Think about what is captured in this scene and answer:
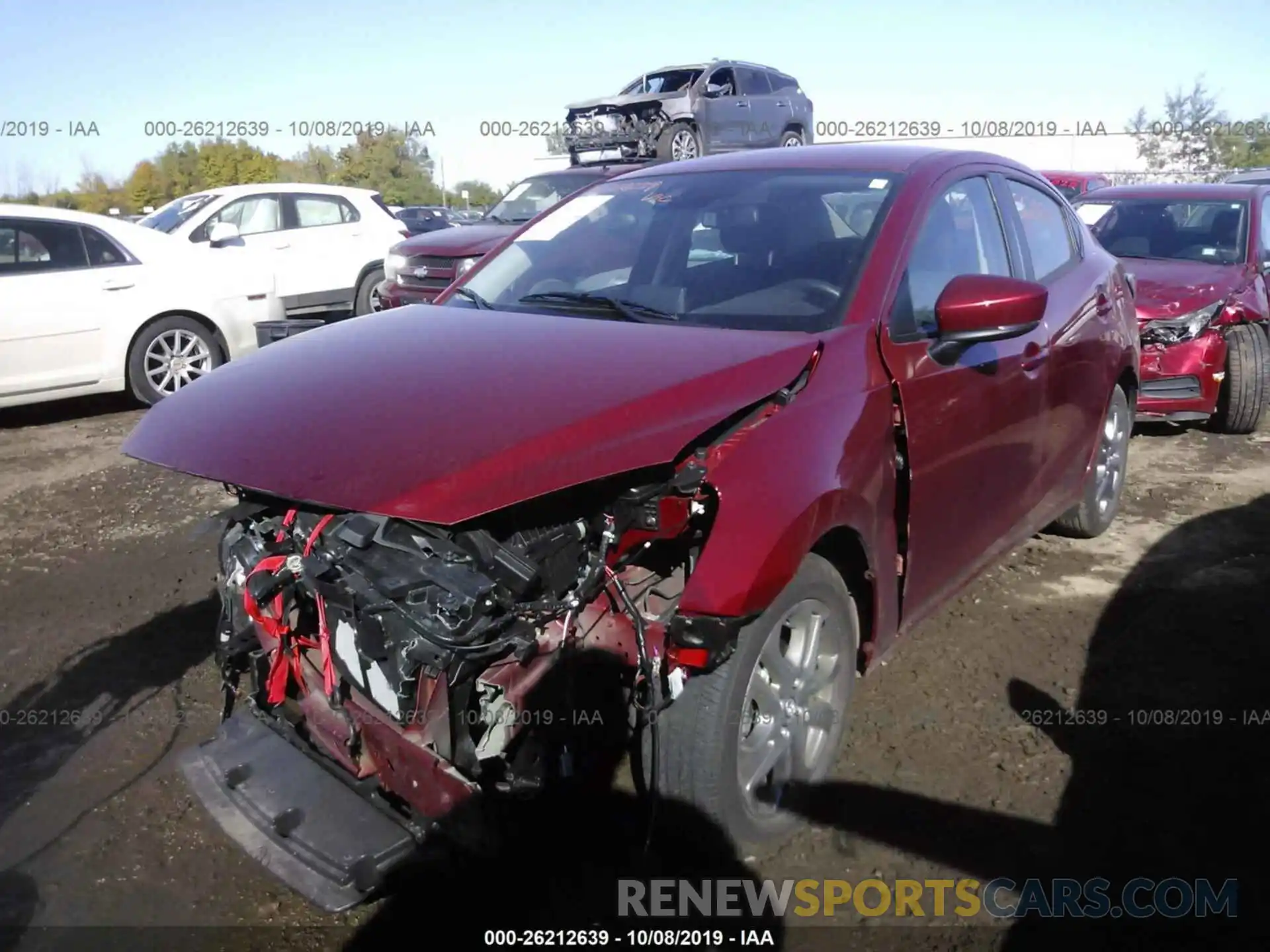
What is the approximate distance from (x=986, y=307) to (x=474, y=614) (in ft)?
5.59

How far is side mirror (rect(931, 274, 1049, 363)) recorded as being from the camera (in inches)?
114

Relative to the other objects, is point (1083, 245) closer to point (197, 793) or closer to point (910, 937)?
→ point (910, 937)

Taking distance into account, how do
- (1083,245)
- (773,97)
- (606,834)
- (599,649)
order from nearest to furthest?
(599,649) → (606,834) → (1083,245) → (773,97)

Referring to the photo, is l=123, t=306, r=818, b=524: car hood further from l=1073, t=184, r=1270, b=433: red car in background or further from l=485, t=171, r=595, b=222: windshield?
l=485, t=171, r=595, b=222: windshield

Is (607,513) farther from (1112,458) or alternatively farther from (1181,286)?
(1181,286)

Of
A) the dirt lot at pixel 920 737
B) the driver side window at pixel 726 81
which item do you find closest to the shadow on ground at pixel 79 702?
the dirt lot at pixel 920 737

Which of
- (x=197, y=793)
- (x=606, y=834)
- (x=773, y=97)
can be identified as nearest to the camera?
(x=197, y=793)

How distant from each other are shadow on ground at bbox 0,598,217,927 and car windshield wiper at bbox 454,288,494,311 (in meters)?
1.67

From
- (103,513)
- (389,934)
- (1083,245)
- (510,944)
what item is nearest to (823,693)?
(510,944)

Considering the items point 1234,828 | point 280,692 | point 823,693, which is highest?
point 280,692

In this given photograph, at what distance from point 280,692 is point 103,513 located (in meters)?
3.47

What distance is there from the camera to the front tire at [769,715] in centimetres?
242

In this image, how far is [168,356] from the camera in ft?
25.7

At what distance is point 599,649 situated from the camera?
240 centimetres
